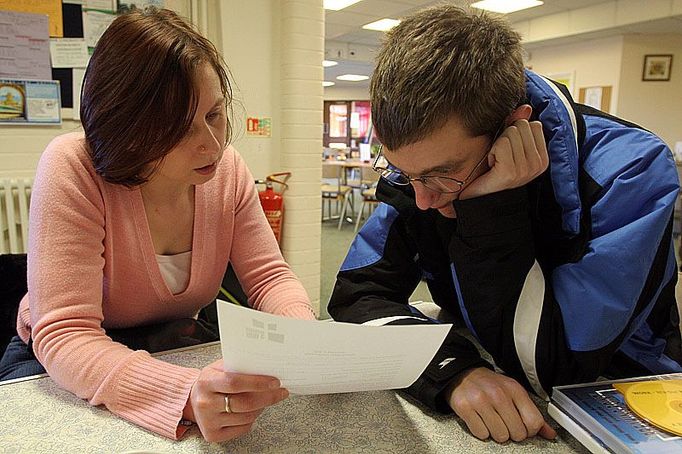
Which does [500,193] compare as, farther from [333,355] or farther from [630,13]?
[630,13]

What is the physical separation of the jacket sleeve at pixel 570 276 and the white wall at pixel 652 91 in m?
6.61

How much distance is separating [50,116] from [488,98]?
2.59m

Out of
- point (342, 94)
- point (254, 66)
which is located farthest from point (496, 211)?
point (342, 94)

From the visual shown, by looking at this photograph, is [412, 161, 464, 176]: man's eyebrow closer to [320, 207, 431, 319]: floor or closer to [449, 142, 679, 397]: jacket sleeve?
[449, 142, 679, 397]: jacket sleeve

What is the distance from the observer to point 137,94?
2.95ft

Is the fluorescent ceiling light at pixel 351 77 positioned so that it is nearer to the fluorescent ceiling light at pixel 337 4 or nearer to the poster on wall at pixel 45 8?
the fluorescent ceiling light at pixel 337 4

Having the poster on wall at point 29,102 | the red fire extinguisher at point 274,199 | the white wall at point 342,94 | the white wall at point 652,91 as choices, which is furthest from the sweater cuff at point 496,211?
the white wall at point 342,94

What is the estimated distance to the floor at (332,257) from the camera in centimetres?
362

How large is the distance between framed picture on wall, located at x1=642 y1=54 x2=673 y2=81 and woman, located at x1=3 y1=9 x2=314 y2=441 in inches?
273

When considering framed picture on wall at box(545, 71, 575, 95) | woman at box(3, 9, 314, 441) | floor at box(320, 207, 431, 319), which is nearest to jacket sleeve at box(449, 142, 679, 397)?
woman at box(3, 9, 314, 441)

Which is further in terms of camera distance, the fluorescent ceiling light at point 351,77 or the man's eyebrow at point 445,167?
the fluorescent ceiling light at point 351,77

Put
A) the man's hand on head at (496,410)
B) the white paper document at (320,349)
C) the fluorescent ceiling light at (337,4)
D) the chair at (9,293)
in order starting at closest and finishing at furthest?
the white paper document at (320,349) < the man's hand on head at (496,410) < the chair at (9,293) < the fluorescent ceiling light at (337,4)

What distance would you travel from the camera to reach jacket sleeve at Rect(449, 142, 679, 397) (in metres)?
0.73

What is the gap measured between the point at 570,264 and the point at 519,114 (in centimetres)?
24
